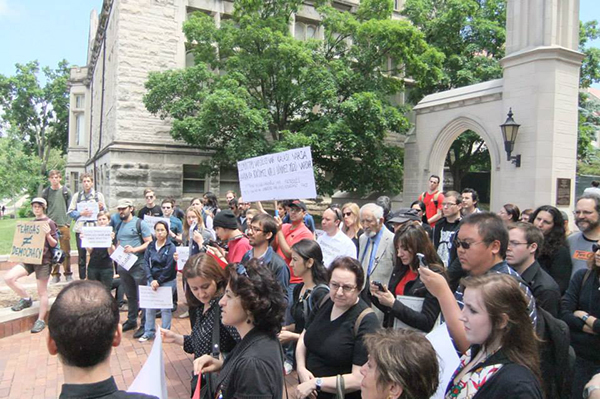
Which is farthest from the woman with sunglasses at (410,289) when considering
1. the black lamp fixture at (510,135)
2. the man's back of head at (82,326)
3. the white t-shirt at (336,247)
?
the black lamp fixture at (510,135)

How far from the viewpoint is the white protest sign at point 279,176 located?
217 inches

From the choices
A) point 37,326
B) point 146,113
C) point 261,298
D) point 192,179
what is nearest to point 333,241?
point 261,298

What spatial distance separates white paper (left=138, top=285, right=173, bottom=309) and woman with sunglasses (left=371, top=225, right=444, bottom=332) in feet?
9.94

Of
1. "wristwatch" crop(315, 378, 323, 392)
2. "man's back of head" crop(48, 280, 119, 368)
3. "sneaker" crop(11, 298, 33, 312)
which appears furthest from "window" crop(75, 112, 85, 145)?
"man's back of head" crop(48, 280, 119, 368)

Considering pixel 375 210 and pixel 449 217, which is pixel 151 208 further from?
pixel 449 217

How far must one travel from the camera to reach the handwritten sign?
6.16 m

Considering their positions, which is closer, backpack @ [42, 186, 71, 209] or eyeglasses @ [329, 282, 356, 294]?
eyeglasses @ [329, 282, 356, 294]

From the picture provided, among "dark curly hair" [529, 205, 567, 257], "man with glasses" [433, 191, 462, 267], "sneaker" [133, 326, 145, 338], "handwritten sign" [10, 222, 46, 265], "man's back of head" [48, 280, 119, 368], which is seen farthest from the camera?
"handwritten sign" [10, 222, 46, 265]

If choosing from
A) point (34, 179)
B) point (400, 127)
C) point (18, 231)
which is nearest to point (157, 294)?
point (18, 231)

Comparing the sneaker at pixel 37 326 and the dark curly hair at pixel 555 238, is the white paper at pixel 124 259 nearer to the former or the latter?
the sneaker at pixel 37 326

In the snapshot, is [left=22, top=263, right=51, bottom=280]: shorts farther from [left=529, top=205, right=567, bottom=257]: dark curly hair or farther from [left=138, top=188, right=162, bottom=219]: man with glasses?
[left=529, top=205, right=567, bottom=257]: dark curly hair

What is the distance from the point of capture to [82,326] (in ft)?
5.07

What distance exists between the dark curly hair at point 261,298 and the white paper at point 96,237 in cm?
513

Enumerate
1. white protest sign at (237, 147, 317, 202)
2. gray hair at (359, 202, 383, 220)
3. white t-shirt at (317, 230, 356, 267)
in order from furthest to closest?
white protest sign at (237, 147, 317, 202) → white t-shirt at (317, 230, 356, 267) → gray hair at (359, 202, 383, 220)
